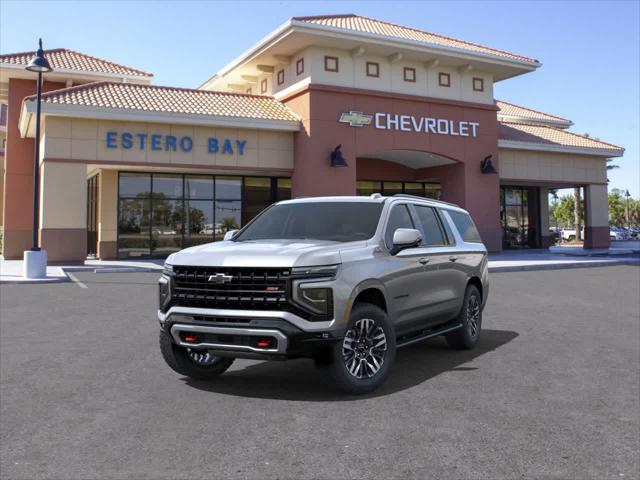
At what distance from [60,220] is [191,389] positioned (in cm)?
1892

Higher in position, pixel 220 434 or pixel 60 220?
pixel 60 220

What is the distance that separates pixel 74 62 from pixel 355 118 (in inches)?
575

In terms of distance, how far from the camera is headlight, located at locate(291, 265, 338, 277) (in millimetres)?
5199

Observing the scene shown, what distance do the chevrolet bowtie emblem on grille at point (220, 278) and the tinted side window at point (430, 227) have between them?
2.69m

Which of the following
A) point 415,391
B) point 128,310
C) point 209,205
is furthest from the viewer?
point 209,205

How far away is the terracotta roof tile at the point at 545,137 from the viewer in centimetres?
3250

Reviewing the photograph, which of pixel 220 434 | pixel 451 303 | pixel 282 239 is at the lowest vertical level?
pixel 220 434

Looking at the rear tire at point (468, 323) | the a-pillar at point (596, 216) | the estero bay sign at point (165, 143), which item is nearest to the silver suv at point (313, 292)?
the rear tire at point (468, 323)

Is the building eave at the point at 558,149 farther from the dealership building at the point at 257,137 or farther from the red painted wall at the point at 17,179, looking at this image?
the red painted wall at the point at 17,179

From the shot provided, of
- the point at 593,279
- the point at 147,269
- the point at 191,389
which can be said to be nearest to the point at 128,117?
the point at 147,269

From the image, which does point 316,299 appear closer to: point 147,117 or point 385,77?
point 147,117

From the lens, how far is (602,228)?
115 feet

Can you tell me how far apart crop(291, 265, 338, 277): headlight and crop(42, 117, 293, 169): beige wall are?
1988cm

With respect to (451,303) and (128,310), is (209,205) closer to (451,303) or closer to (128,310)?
(128,310)
